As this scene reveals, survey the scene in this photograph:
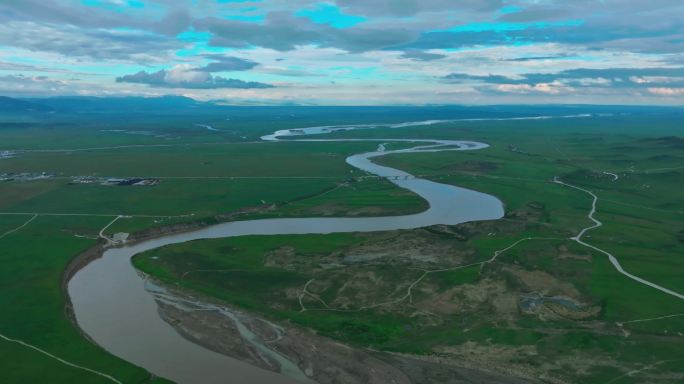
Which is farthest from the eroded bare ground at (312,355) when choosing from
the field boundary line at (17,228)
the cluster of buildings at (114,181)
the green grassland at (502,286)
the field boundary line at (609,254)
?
the cluster of buildings at (114,181)

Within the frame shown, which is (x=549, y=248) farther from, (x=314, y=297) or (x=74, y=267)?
(x=74, y=267)

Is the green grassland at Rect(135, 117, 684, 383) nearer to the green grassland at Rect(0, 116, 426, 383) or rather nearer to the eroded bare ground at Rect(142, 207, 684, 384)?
the eroded bare ground at Rect(142, 207, 684, 384)

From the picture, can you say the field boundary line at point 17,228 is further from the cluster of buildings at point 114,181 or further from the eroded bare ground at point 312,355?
the eroded bare ground at point 312,355

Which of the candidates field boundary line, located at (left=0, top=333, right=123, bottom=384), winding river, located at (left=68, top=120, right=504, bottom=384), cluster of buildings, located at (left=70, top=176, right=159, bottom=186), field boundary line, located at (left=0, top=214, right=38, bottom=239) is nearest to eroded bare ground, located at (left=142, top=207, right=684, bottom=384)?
winding river, located at (left=68, top=120, right=504, bottom=384)

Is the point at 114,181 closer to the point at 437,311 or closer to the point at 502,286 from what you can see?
the point at 437,311

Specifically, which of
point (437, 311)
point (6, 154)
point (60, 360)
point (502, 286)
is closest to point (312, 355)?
point (437, 311)

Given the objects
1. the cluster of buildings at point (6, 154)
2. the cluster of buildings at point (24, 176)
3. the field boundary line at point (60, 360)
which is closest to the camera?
the field boundary line at point (60, 360)

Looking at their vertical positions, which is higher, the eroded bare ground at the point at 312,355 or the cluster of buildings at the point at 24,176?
the cluster of buildings at the point at 24,176

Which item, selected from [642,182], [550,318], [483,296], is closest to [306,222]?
[483,296]
